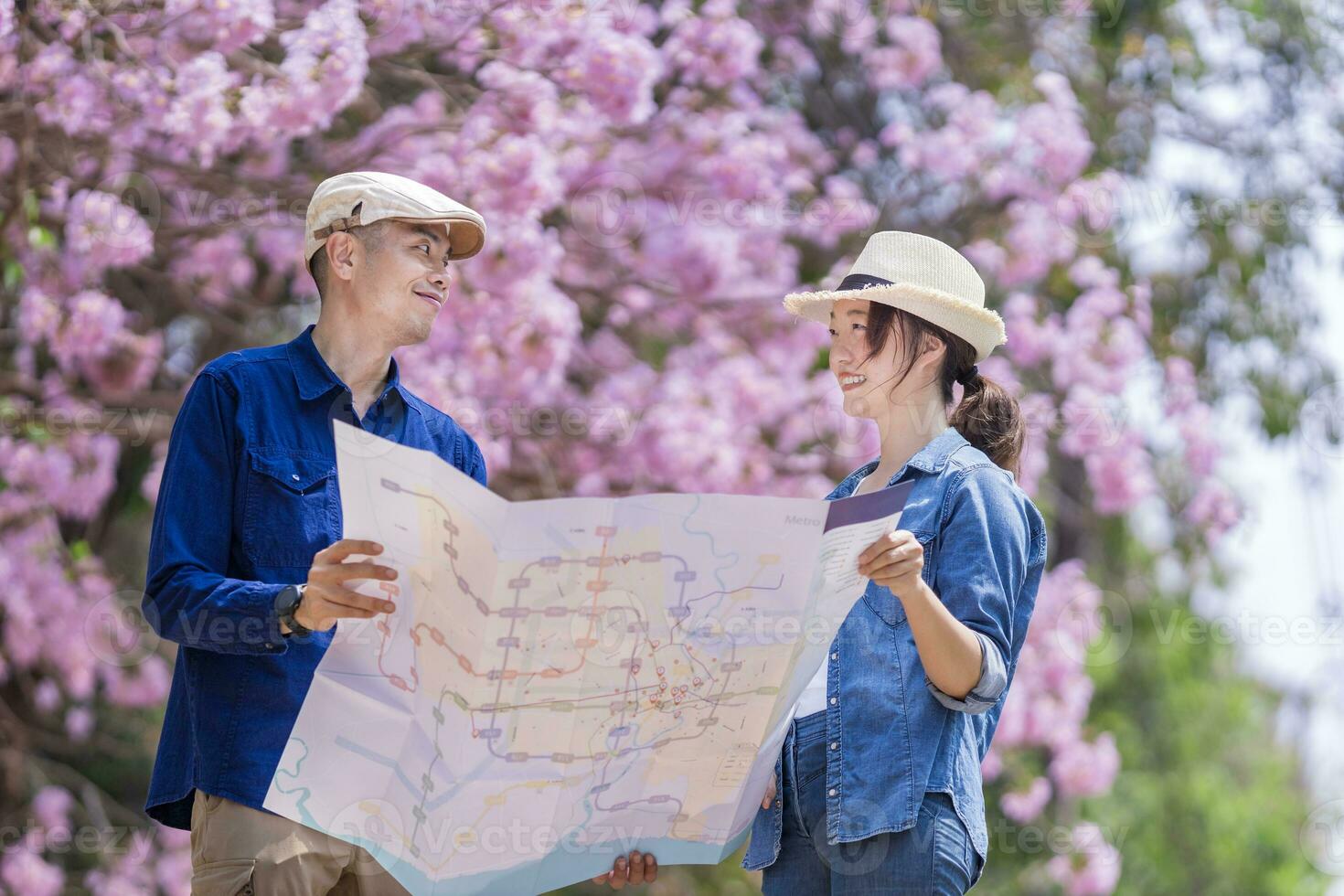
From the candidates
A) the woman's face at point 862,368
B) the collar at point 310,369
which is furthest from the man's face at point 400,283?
the woman's face at point 862,368

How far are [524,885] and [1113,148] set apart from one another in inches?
243

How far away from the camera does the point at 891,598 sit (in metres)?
2.40

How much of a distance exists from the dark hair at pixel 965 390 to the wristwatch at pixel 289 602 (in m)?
0.98

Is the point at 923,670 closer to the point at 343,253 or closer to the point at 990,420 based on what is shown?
the point at 990,420

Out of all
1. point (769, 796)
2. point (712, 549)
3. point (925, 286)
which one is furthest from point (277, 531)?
point (925, 286)

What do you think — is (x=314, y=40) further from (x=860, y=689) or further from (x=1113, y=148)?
(x=1113, y=148)

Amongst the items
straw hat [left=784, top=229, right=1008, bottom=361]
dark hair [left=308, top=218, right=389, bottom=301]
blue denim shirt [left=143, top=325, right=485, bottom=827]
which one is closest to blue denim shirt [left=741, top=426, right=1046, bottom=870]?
straw hat [left=784, top=229, right=1008, bottom=361]

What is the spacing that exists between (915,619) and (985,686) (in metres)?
0.17

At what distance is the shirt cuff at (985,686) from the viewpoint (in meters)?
2.22

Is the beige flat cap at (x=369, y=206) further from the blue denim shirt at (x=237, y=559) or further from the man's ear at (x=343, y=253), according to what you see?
the blue denim shirt at (x=237, y=559)

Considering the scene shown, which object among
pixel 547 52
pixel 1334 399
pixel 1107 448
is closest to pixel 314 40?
pixel 547 52

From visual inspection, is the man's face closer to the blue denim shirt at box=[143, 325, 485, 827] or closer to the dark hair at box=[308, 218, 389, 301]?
the dark hair at box=[308, 218, 389, 301]

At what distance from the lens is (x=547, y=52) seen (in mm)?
5164

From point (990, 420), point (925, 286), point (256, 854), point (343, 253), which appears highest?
point (343, 253)
